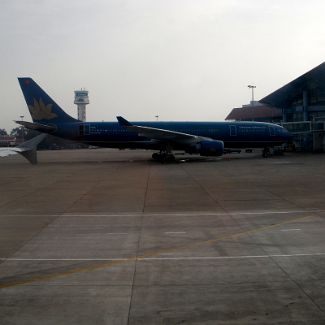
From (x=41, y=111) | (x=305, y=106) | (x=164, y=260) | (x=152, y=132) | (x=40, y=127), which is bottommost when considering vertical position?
(x=164, y=260)

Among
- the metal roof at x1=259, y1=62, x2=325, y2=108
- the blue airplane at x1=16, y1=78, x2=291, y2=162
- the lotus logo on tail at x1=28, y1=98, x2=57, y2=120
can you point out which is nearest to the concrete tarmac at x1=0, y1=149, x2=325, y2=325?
the blue airplane at x1=16, y1=78, x2=291, y2=162

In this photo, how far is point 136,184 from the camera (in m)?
22.0

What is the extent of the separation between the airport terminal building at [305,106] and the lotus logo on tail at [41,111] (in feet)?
88.2

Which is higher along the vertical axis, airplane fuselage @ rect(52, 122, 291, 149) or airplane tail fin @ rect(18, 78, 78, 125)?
airplane tail fin @ rect(18, 78, 78, 125)

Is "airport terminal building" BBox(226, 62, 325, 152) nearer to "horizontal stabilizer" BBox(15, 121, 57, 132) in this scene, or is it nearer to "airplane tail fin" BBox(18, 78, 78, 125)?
"airplane tail fin" BBox(18, 78, 78, 125)

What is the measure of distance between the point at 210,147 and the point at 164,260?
28.8 meters

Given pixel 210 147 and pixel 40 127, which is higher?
pixel 40 127

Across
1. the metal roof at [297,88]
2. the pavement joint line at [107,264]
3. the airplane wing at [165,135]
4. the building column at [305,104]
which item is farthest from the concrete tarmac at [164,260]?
the building column at [305,104]

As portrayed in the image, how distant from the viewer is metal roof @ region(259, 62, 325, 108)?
5181 cm

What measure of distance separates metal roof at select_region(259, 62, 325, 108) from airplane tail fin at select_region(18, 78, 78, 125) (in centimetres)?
2949

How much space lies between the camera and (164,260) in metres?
8.25

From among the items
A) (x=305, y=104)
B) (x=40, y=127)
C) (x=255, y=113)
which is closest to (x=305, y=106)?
(x=305, y=104)

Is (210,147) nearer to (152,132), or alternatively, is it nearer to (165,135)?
(165,135)

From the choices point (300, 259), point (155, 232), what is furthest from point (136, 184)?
point (300, 259)
